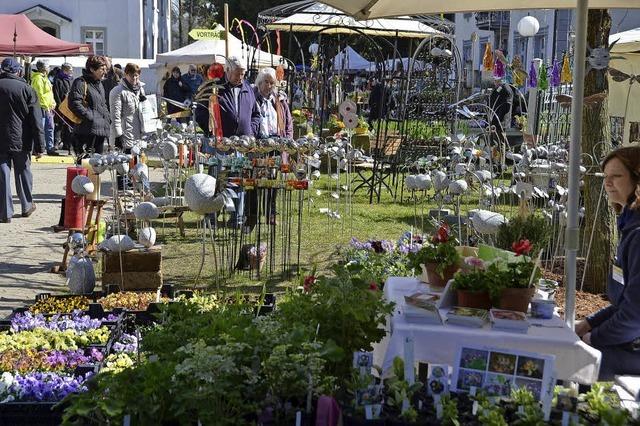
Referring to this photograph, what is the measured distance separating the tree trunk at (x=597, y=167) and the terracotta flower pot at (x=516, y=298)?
150 inches

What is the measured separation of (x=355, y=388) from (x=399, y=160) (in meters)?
11.3

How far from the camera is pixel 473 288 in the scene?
12.1 feet

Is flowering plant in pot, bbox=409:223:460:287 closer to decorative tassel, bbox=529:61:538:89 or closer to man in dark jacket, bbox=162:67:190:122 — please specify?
decorative tassel, bbox=529:61:538:89

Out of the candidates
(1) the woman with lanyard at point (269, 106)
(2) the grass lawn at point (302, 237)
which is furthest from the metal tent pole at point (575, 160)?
(1) the woman with lanyard at point (269, 106)

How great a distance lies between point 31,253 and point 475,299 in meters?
→ 6.17

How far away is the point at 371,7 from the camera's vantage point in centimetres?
448

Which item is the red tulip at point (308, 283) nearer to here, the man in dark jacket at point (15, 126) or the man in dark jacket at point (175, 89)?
the man in dark jacket at point (15, 126)

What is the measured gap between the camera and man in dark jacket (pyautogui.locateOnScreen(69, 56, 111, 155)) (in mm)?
11211

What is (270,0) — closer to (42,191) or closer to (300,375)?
(42,191)

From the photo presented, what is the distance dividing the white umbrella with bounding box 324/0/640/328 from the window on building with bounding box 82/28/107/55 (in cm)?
3168

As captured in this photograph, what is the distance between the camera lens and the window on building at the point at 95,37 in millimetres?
34741

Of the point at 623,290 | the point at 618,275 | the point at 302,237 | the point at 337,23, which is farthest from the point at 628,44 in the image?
the point at 623,290

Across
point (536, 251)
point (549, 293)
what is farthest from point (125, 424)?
point (536, 251)

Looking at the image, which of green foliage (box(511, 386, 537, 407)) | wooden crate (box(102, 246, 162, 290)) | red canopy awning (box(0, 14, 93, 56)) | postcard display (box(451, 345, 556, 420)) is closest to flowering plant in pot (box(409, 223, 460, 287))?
postcard display (box(451, 345, 556, 420))
